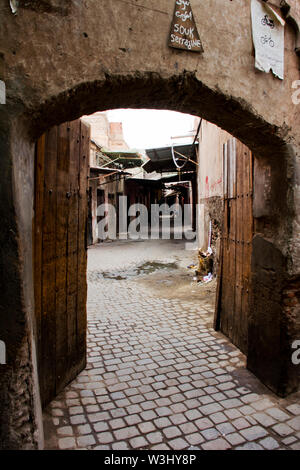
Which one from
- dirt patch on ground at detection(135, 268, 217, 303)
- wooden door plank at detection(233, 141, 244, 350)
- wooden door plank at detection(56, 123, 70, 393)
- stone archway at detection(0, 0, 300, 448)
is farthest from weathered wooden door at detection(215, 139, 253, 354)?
wooden door plank at detection(56, 123, 70, 393)

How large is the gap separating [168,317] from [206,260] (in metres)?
2.65

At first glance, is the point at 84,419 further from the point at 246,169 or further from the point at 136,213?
the point at 136,213

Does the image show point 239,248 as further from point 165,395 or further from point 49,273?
point 49,273

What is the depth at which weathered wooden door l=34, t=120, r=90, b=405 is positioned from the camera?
101 inches

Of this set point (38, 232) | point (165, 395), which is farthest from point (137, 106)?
point (165, 395)

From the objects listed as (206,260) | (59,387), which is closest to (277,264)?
(59,387)

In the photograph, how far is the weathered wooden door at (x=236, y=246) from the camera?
357 cm

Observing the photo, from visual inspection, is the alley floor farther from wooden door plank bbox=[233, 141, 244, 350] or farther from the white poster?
the white poster

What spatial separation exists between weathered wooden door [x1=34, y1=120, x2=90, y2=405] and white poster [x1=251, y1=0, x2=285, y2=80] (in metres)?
1.81

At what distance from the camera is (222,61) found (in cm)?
238

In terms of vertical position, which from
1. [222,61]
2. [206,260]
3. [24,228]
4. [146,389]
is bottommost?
[146,389]

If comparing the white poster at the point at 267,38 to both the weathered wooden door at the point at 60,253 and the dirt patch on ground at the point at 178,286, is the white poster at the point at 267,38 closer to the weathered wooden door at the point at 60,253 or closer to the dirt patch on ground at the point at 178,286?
the weathered wooden door at the point at 60,253

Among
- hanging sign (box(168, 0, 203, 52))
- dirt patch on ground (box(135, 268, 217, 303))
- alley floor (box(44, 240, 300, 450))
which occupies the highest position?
hanging sign (box(168, 0, 203, 52))

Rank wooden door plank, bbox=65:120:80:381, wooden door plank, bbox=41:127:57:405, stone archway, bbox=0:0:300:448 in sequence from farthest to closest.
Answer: wooden door plank, bbox=65:120:80:381 → wooden door plank, bbox=41:127:57:405 → stone archway, bbox=0:0:300:448
